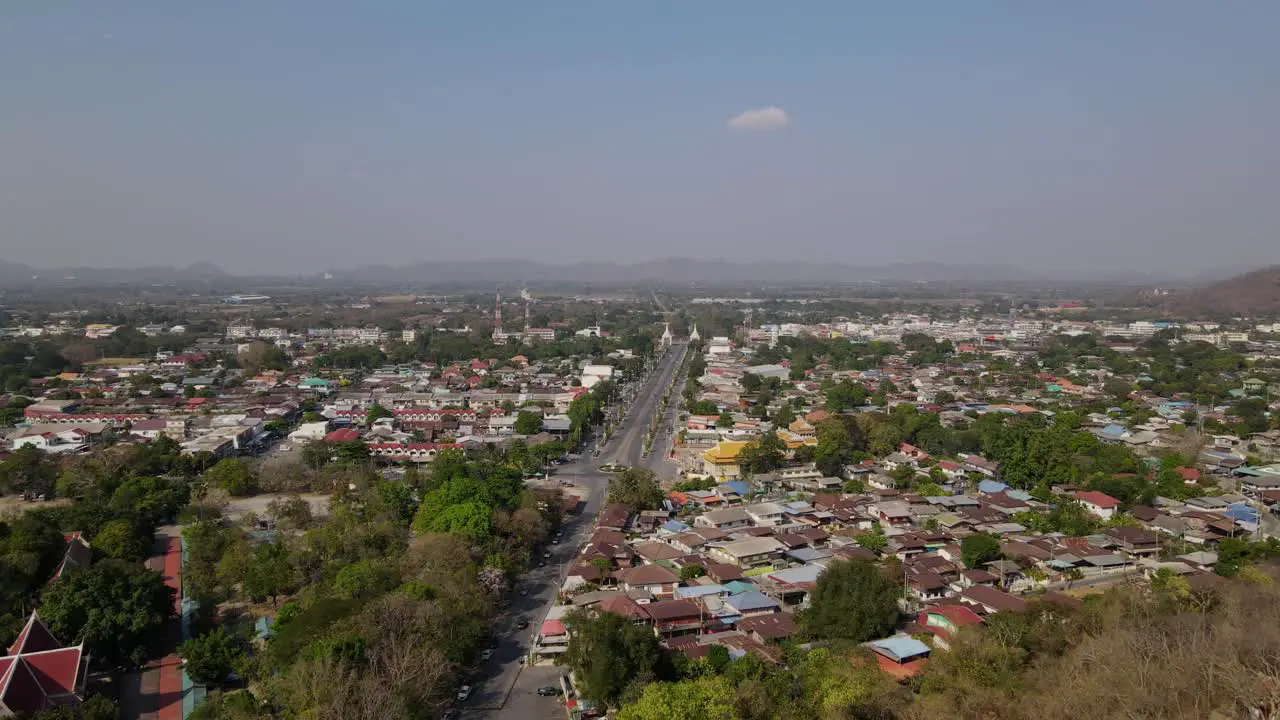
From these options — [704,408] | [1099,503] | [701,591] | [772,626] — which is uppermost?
[704,408]

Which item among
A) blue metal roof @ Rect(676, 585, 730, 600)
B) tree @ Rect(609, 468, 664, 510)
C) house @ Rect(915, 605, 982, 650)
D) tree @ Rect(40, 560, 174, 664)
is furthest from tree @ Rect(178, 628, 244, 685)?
house @ Rect(915, 605, 982, 650)

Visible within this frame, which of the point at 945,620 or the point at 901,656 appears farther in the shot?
the point at 945,620

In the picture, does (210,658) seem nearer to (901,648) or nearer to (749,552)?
(749,552)

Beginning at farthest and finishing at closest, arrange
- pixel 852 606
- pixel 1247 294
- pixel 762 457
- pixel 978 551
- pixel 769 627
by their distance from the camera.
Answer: pixel 1247 294 < pixel 762 457 < pixel 978 551 < pixel 769 627 < pixel 852 606

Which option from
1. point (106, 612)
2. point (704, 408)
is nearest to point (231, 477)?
point (106, 612)

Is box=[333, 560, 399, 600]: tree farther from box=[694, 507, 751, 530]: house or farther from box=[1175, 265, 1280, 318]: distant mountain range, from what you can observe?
box=[1175, 265, 1280, 318]: distant mountain range

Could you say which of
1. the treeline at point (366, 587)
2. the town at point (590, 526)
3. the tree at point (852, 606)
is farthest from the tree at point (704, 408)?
the tree at point (852, 606)

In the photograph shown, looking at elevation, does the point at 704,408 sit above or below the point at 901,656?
above

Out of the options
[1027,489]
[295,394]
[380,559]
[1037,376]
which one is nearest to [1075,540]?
[1027,489]
